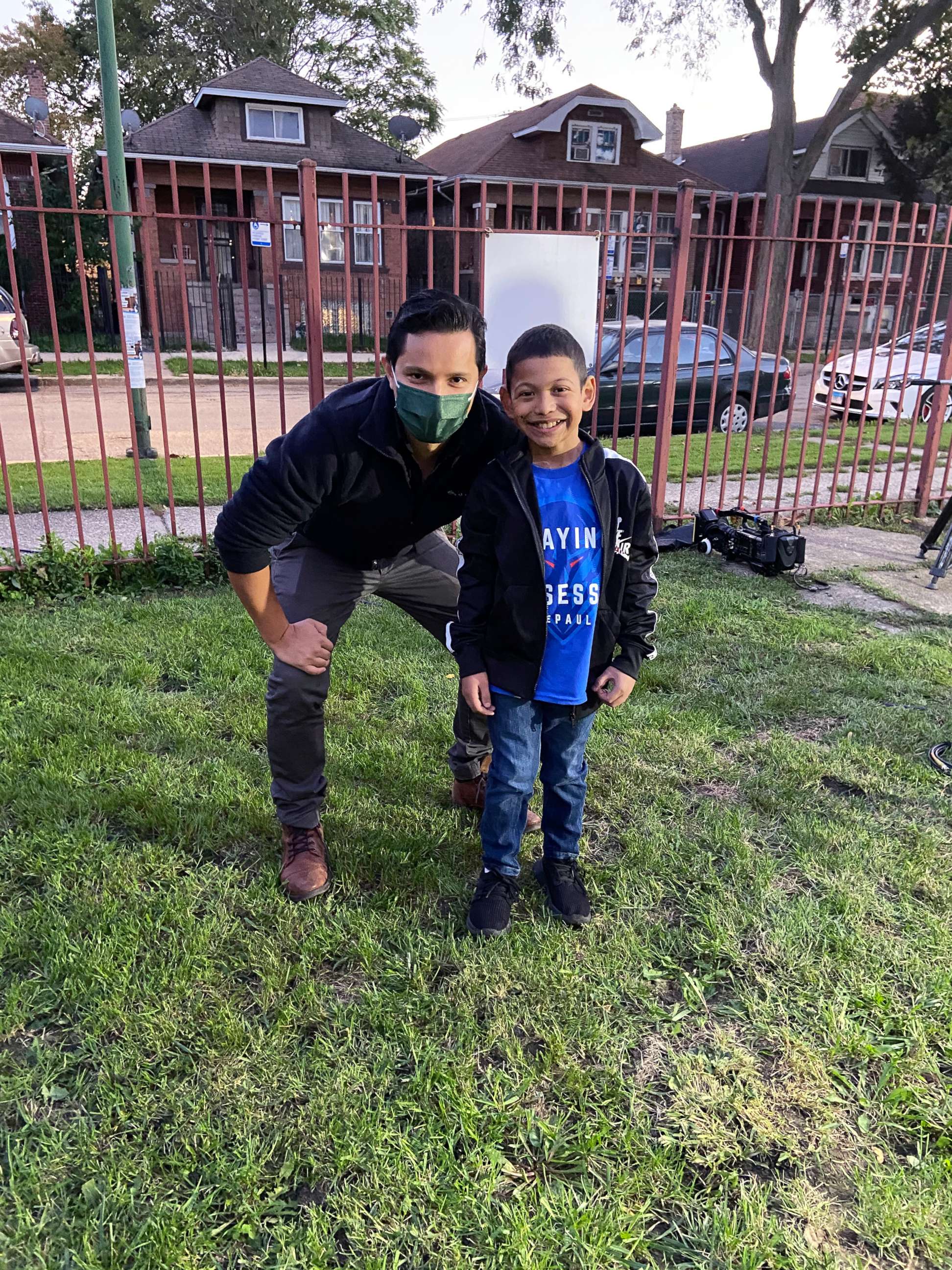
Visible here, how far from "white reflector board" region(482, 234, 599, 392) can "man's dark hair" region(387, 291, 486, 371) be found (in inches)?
140

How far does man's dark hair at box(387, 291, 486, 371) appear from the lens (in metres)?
2.36

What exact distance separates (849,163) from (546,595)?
3946 cm

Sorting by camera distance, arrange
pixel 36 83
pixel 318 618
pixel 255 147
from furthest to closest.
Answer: pixel 36 83
pixel 255 147
pixel 318 618

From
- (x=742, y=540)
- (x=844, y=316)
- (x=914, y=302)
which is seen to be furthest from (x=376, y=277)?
(x=914, y=302)

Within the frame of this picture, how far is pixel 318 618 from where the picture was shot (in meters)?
2.82

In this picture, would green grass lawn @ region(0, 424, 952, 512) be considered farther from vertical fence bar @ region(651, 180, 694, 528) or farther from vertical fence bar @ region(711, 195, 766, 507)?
vertical fence bar @ region(651, 180, 694, 528)

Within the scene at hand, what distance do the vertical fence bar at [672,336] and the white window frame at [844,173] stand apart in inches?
1326

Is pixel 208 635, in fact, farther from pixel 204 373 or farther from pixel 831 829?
pixel 204 373

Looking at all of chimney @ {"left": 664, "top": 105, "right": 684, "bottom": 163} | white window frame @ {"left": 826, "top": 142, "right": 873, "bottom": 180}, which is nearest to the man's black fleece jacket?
white window frame @ {"left": 826, "top": 142, "right": 873, "bottom": 180}

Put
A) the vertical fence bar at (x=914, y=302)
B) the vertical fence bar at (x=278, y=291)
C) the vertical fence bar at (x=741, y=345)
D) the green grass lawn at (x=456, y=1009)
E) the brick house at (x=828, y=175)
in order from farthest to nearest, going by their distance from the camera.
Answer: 1. the brick house at (x=828, y=175)
2. the vertical fence bar at (x=914, y=302)
3. the vertical fence bar at (x=741, y=345)
4. the vertical fence bar at (x=278, y=291)
5. the green grass lawn at (x=456, y=1009)

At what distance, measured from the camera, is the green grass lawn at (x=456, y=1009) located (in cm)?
179

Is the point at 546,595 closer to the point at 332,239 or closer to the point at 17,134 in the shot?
the point at 17,134

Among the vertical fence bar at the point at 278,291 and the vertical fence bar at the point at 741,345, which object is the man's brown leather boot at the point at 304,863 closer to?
the vertical fence bar at the point at 278,291

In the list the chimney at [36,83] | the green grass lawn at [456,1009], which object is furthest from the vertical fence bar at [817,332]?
the chimney at [36,83]
